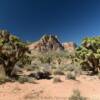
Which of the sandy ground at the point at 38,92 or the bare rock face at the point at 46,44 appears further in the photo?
the bare rock face at the point at 46,44

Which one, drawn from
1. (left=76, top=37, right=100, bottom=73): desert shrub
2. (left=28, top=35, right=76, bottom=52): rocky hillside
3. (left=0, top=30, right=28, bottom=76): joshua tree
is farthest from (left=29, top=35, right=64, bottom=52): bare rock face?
(left=0, top=30, right=28, bottom=76): joshua tree

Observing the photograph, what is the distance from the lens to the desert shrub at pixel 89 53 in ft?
94.2

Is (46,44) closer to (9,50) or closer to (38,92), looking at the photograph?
(9,50)

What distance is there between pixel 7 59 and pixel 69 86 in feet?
20.8

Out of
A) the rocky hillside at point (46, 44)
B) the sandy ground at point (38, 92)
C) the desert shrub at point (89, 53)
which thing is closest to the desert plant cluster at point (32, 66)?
the desert shrub at point (89, 53)

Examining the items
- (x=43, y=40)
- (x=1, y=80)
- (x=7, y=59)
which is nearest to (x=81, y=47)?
(x=7, y=59)

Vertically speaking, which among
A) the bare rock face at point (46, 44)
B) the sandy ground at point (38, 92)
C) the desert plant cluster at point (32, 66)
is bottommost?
the sandy ground at point (38, 92)

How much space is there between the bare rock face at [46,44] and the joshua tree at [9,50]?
66.2 meters

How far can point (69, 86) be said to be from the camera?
18.3 metres

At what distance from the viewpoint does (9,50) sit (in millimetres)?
21328

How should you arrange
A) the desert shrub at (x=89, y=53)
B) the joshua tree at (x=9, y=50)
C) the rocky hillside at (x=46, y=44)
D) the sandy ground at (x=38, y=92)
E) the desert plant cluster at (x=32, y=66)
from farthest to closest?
the rocky hillside at (x=46, y=44) < the desert shrub at (x=89, y=53) < the joshua tree at (x=9, y=50) < the desert plant cluster at (x=32, y=66) < the sandy ground at (x=38, y=92)

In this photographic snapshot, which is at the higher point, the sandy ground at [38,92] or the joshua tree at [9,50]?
the joshua tree at [9,50]

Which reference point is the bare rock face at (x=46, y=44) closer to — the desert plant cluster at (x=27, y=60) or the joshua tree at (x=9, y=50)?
the desert plant cluster at (x=27, y=60)

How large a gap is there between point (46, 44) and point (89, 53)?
64907mm
